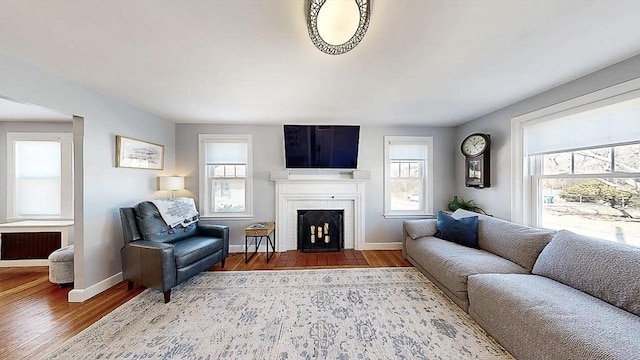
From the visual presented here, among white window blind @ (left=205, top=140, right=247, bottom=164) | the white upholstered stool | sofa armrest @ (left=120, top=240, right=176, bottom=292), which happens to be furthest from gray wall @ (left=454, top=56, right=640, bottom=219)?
the white upholstered stool

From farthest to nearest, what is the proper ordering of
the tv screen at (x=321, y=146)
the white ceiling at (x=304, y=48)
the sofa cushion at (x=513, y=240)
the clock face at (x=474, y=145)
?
1. the tv screen at (x=321, y=146)
2. the clock face at (x=474, y=145)
3. the sofa cushion at (x=513, y=240)
4. the white ceiling at (x=304, y=48)

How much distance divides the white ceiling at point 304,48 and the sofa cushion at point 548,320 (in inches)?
72.1

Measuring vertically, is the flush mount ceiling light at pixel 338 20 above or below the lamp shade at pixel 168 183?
above

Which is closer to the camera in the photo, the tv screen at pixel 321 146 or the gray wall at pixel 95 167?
the gray wall at pixel 95 167

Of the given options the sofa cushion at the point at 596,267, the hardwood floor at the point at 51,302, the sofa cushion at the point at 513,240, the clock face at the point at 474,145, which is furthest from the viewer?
the clock face at the point at 474,145

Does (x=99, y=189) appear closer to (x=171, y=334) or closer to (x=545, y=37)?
(x=171, y=334)

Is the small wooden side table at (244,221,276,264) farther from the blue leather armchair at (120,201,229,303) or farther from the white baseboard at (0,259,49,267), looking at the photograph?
the white baseboard at (0,259,49,267)

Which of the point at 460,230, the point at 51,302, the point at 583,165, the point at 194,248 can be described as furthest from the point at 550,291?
the point at 51,302

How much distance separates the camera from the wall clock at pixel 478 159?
10.6 feet

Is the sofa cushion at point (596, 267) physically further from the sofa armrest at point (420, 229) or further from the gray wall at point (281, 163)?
the gray wall at point (281, 163)

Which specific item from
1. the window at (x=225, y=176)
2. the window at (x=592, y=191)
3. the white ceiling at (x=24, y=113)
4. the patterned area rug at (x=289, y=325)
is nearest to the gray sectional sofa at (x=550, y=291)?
the patterned area rug at (x=289, y=325)

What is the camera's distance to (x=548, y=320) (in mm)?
1379

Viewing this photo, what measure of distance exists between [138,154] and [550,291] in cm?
466

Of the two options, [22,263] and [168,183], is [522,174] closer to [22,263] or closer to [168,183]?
[168,183]
